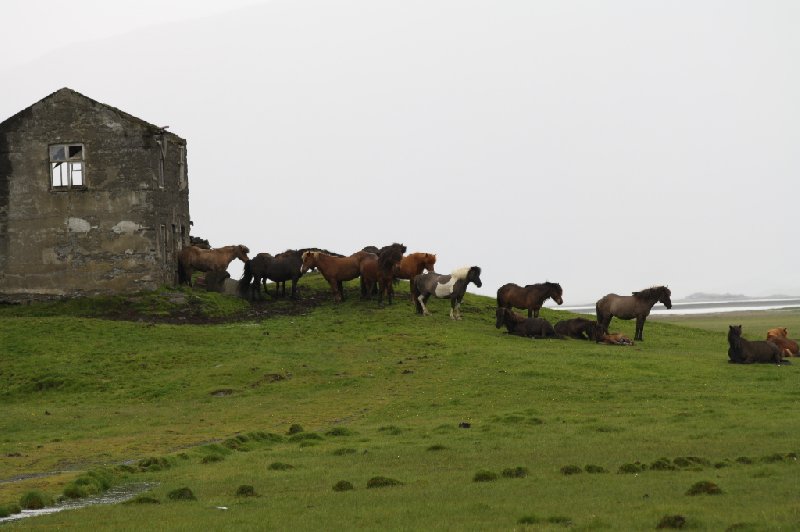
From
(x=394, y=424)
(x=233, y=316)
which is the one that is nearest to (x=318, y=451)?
(x=394, y=424)

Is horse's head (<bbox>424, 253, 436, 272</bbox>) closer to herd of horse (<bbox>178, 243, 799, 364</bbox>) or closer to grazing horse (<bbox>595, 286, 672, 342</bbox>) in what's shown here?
herd of horse (<bbox>178, 243, 799, 364</bbox>)

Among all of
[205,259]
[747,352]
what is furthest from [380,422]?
[205,259]

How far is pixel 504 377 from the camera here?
3353cm

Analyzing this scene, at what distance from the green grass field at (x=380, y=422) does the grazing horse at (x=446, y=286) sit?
2.93 ft

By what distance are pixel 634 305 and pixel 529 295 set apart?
3986mm

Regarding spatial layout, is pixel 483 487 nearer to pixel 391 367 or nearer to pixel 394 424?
pixel 394 424

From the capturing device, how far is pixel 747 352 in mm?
36656

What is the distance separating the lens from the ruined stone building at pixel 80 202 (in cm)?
5081

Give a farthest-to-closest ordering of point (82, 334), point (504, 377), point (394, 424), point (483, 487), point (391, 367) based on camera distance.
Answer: point (82, 334) < point (391, 367) < point (504, 377) < point (394, 424) < point (483, 487)

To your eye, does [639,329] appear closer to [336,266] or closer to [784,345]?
[784,345]

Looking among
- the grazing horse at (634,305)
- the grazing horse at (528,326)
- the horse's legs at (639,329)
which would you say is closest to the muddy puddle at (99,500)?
the grazing horse at (528,326)

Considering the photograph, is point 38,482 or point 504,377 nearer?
point 38,482

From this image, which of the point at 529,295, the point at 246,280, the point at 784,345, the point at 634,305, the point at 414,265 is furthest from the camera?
the point at 246,280

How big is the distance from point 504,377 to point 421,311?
46.1 ft
